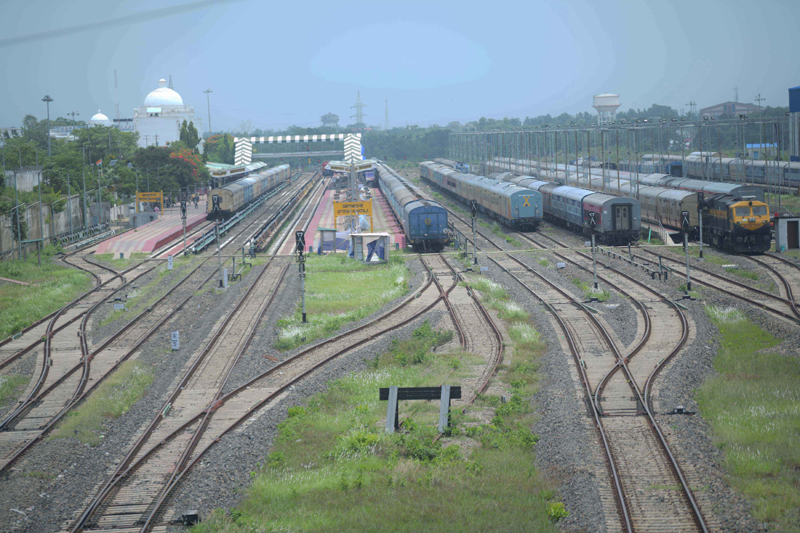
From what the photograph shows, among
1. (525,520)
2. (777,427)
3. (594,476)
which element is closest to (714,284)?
(777,427)

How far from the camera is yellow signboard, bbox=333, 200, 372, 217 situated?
4694cm

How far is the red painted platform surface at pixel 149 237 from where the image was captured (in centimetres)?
5057

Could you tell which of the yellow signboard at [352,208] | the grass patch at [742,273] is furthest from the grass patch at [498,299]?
the yellow signboard at [352,208]

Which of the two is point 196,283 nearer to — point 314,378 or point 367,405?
point 314,378

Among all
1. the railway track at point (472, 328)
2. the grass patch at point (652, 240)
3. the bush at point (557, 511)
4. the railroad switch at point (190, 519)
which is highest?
the grass patch at point (652, 240)

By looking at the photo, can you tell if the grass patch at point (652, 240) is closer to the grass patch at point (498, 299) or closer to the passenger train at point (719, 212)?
the passenger train at point (719, 212)

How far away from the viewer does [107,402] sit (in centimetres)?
1759

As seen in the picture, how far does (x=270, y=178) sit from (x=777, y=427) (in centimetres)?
8650

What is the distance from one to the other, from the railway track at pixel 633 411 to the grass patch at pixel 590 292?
2.52 feet

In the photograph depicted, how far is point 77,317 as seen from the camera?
2881 centimetres

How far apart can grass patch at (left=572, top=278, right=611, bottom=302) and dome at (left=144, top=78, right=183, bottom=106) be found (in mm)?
144002

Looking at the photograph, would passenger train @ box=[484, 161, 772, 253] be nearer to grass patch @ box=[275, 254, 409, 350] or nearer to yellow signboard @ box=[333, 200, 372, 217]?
grass patch @ box=[275, 254, 409, 350]

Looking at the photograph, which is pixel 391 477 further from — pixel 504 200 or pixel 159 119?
pixel 159 119

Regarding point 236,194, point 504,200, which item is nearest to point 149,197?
point 236,194
